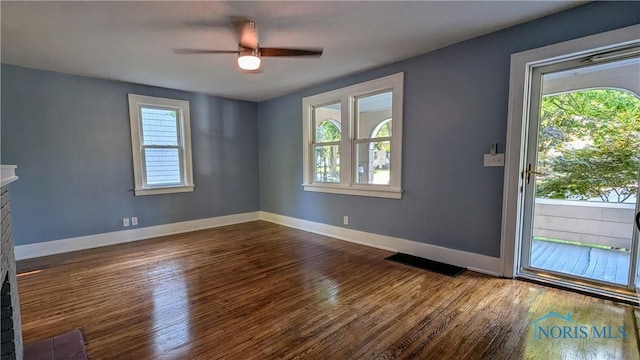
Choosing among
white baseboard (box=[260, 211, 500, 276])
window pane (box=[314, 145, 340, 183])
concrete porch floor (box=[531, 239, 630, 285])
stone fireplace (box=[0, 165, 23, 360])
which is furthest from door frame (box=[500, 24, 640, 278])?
stone fireplace (box=[0, 165, 23, 360])

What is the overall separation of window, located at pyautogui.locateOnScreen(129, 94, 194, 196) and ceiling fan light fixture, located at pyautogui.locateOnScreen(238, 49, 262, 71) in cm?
270

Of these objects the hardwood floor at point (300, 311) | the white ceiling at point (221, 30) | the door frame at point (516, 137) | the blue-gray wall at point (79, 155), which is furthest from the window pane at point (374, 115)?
the blue-gray wall at point (79, 155)

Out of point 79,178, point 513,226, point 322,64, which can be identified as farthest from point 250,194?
point 513,226

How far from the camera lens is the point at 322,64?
359 cm

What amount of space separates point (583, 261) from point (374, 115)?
9.47 feet

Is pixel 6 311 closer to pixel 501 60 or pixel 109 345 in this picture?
pixel 109 345

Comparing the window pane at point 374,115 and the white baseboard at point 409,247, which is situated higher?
the window pane at point 374,115

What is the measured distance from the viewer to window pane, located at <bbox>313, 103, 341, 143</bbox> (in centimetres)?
452

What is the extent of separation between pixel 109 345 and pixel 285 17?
8.93ft

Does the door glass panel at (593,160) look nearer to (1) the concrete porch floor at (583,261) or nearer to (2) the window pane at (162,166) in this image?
(1) the concrete porch floor at (583,261)

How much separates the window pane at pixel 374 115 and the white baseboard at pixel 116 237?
3036 millimetres

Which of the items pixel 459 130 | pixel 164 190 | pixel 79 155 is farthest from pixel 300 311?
pixel 79 155

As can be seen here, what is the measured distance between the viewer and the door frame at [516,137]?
2482 millimetres

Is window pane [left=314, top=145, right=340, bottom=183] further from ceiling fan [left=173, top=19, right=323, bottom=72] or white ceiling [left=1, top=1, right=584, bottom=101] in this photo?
ceiling fan [left=173, top=19, right=323, bottom=72]
